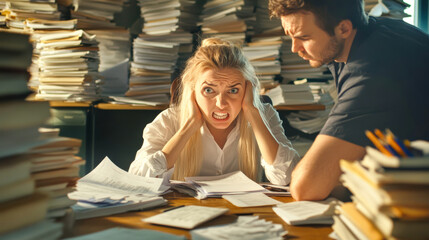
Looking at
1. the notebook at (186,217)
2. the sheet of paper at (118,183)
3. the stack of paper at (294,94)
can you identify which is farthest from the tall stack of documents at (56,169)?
the stack of paper at (294,94)

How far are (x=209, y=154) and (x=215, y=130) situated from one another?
145mm

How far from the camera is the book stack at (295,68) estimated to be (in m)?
2.85

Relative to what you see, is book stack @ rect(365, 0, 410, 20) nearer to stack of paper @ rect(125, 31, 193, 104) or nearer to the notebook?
stack of paper @ rect(125, 31, 193, 104)

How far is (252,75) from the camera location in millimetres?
1982

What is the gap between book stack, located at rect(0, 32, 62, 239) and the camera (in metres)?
0.64

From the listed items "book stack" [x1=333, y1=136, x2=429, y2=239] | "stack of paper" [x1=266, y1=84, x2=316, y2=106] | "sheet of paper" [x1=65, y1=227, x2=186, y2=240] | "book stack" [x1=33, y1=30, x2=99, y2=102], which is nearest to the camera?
"book stack" [x1=333, y1=136, x2=429, y2=239]

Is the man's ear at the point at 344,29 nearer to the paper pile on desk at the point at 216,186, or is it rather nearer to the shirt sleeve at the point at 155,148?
the paper pile on desk at the point at 216,186

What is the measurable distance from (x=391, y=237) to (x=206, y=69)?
134cm

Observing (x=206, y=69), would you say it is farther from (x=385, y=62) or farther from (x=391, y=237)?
(x=391, y=237)

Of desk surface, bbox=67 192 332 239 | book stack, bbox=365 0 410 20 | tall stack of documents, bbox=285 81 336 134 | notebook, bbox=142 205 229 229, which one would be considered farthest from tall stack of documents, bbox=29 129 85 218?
book stack, bbox=365 0 410 20

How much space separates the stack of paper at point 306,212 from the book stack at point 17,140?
0.59 m

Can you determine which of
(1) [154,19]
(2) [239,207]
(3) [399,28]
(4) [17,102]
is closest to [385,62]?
(3) [399,28]

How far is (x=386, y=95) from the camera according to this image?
1195 millimetres

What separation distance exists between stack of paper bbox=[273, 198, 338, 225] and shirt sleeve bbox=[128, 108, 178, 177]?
27.0 inches
